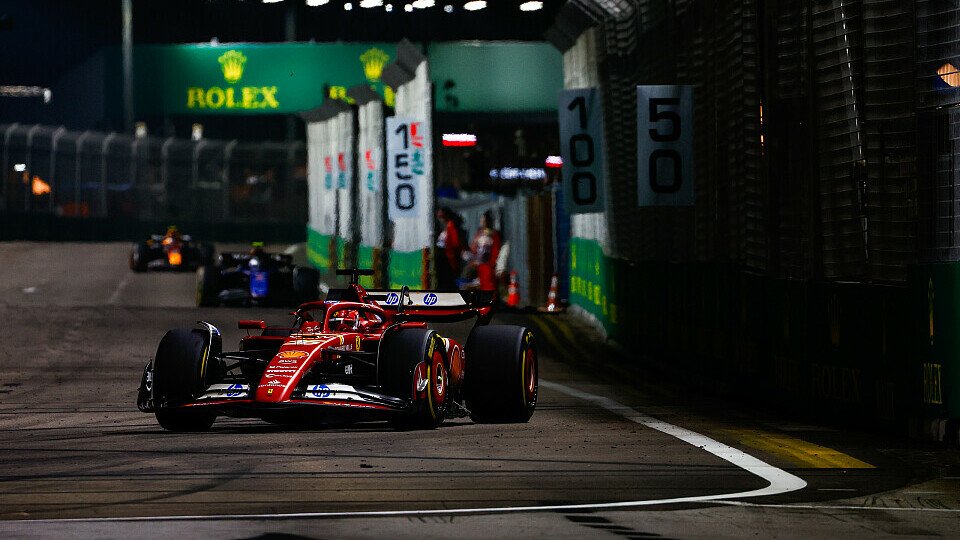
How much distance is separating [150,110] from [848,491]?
60.2 meters

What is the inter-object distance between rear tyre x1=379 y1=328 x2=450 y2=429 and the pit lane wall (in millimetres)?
3183

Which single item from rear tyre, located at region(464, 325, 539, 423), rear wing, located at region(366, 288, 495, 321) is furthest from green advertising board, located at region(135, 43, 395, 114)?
rear tyre, located at region(464, 325, 539, 423)

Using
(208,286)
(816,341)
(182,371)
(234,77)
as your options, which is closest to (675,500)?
(182,371)

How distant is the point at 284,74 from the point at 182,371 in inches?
2158

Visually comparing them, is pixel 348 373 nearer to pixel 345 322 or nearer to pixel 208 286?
pixel 345 322

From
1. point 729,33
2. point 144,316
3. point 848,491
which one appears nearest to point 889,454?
point 848,491

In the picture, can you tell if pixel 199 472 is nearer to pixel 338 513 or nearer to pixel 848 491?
pixel 338 513

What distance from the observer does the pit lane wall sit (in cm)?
1209

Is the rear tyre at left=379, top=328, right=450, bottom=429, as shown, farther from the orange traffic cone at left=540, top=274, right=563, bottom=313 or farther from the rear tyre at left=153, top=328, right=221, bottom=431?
the orange traffic cone at left=540, top=274, right=563, bottom=313

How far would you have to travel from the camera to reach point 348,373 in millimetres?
12898

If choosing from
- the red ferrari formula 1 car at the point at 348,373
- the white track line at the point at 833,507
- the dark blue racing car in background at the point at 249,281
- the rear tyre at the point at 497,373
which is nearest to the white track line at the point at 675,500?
the white track line at the point at 833,507

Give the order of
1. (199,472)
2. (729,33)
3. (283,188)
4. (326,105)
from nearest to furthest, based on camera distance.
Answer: (199,472) → (729,33) → (326,105) → (283,188)

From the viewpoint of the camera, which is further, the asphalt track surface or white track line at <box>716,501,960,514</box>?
white track line at <box>716,501,960,514</box>

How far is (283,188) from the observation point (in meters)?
65.0
